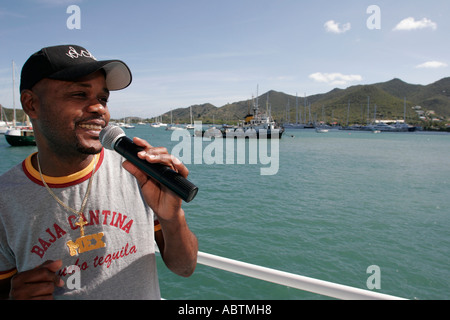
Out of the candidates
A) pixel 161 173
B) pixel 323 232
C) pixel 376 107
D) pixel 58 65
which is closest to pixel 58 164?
pixel 58 65

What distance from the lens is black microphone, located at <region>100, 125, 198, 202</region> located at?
1044 mm

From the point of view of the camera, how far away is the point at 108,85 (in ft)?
4.75

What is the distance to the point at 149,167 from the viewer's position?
1125 mm

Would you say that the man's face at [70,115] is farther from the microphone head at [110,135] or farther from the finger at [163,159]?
the finger at [163,159]

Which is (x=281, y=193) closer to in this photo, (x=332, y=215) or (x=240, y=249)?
(x=332, y=215)

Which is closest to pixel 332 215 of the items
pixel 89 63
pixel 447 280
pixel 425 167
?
pixel 447 280

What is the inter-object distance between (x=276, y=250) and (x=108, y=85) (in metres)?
8.68

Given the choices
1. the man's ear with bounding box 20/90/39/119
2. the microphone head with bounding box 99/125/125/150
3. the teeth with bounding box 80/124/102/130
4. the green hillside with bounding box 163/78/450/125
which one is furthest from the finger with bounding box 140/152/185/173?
the green hillside with bounding box 163/78/450/125

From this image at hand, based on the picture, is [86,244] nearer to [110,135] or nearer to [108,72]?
[110,135]

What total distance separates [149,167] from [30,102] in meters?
0.69

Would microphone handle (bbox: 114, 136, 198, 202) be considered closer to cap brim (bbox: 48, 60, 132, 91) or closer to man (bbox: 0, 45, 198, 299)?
man (bbox: 0, 45, 198, 299)
